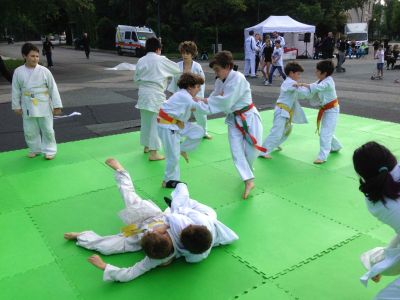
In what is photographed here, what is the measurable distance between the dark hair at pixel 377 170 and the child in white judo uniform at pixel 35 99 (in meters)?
4.42

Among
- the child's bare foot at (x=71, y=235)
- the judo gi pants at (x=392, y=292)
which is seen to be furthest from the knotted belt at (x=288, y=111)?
the judo gi pants at (x=392, y=292)

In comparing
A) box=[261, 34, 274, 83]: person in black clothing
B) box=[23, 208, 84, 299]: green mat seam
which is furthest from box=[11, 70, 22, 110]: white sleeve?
box=[261, 34, 274, 83]: person in black clothing

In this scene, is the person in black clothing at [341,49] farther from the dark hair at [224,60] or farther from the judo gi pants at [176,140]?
the judo gi pants at [176,140]

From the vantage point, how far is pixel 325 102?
5.12m

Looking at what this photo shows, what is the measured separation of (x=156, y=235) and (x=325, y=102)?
3.54 meters

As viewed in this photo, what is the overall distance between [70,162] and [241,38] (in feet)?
90.1

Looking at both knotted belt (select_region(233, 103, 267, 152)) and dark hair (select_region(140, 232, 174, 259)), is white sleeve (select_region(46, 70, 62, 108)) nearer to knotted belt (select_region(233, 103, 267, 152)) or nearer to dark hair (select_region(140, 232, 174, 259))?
knotted belt (select_region(233, 103, 267, 152))

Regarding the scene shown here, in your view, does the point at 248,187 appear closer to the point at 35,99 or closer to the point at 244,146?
the point at 244,146

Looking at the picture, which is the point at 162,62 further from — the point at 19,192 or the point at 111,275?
the point at 111,275

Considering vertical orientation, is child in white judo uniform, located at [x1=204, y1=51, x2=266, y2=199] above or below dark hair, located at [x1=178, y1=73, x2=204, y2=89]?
below

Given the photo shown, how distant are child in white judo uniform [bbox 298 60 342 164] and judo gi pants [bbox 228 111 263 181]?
1.27 metres

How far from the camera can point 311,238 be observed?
3.19 m

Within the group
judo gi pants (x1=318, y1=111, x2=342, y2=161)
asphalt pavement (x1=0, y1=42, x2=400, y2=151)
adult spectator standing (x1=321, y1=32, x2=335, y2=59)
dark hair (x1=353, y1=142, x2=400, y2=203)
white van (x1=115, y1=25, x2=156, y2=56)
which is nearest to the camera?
dark hair (x1=353, y1=142, x2=400, y2=203)

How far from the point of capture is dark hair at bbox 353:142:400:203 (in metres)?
1.81
